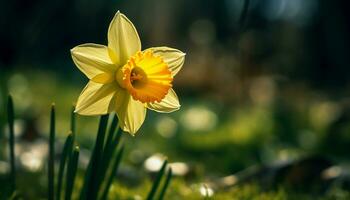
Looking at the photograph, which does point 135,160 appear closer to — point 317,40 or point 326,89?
point 326,89

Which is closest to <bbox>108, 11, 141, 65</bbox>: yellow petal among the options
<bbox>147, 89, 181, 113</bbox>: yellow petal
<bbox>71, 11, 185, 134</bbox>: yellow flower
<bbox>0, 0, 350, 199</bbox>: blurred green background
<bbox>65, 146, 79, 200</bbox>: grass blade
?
<bbox>71, 11, 185, 134</bbox>: yellow flower

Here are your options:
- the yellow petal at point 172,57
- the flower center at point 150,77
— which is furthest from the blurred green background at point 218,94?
the flower center at point 150,77

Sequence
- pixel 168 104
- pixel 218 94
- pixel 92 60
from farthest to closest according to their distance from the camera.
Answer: pixel 218 94, pixel 168 104, pixel 92 60

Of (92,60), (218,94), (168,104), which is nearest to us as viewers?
(92,60)

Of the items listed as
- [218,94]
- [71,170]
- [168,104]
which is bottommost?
[218,94]

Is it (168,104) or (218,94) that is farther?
(218,94)

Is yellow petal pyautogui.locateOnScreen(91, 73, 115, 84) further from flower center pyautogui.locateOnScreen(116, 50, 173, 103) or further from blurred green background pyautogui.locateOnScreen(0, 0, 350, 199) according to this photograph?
blurred green background pyautogui.locateOnScreen(0, 0, 350, 199)

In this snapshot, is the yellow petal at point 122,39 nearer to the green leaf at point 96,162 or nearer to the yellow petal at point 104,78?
the yellow petal at point 104,78

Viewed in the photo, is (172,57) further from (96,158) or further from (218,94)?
(218,94)

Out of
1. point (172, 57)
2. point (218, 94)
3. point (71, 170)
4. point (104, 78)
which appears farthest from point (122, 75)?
point (218, 94)
